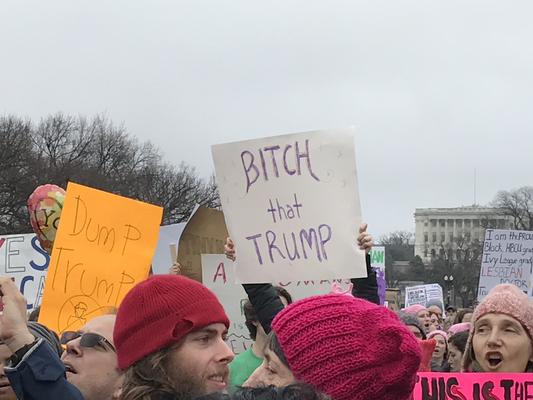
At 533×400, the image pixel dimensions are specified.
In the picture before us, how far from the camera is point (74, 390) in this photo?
2.70 metres

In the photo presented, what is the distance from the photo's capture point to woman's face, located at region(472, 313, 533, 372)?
385 cm

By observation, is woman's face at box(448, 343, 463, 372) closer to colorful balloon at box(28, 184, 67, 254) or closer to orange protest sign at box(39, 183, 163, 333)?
orange protest sign at box(39, 183, 163, 333)

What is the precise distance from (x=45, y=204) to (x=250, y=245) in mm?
2320

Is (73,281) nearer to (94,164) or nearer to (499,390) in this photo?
(499,390)

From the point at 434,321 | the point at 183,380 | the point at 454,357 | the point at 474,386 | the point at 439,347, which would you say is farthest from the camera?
the point at 434,321

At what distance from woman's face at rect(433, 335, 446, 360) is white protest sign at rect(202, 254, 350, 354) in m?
1.88

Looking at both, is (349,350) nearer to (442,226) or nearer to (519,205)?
(519,205)

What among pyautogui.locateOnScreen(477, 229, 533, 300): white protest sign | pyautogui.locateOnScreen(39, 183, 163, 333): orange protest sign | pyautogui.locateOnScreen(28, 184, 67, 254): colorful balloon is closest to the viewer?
pyautogui.locateOnScreen(39, 183, 163, 333): orange protest sign

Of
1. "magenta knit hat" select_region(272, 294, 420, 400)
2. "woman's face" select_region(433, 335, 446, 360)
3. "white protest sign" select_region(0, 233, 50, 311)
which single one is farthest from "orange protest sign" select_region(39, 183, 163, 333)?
"woman's face" select_region(433, 335, 446, 360)

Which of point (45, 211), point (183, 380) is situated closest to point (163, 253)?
point (45, 211)

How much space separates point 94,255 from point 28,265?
3.19 meters

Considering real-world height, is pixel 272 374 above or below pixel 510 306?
above

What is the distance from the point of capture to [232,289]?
5914 mm

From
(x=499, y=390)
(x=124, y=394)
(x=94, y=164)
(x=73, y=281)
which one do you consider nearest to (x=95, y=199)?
(x=73, y=281)
